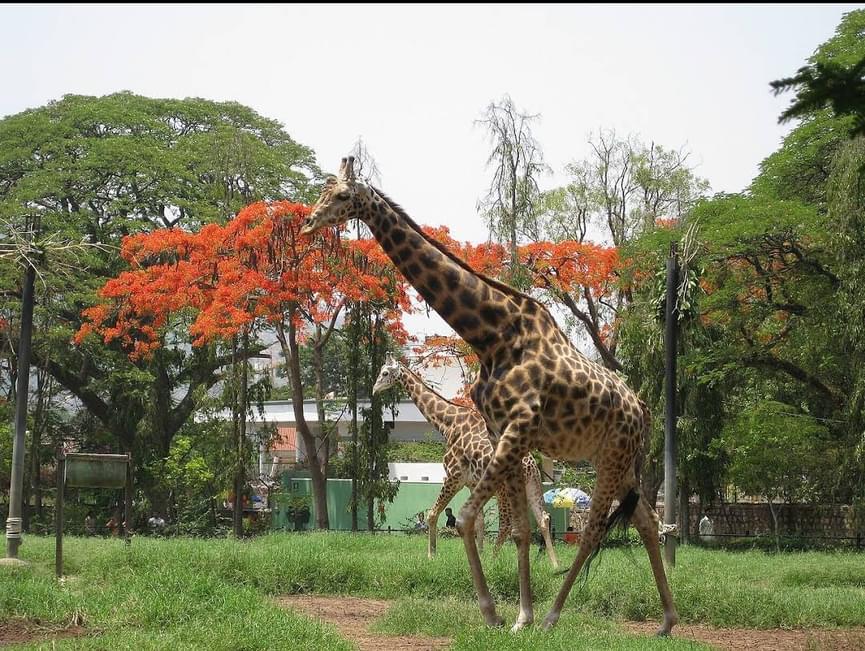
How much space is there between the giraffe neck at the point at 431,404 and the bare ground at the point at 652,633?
171 inches

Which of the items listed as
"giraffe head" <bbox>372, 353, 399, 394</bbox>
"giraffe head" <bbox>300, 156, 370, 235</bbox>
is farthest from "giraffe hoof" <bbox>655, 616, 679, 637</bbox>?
"giraffe head" <bbox>372, 353, 399, 394</bbox>

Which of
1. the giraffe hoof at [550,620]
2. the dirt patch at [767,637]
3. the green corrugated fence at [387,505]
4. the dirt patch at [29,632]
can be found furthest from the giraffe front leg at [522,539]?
the green corrugated fence at [387,505]

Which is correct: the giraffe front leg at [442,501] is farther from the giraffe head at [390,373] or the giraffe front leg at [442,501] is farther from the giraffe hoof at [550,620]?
the giraffe hoof at [550,620]

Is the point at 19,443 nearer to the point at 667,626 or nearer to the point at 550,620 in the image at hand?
the point at 550,620

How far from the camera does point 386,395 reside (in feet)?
80.6

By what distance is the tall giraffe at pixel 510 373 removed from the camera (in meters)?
8.91

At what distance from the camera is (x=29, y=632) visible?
885 centimetres

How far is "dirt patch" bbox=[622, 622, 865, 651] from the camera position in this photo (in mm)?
9492

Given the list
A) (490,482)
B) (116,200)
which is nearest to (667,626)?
(490,482)

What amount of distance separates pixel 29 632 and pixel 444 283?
4581 millimetres

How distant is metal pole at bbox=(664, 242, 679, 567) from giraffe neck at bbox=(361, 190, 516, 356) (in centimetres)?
496

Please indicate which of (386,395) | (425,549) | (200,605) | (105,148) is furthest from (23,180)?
(200,605)

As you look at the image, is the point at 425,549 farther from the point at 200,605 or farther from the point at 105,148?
the point at 105,148

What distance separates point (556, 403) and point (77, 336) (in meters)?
18.9
